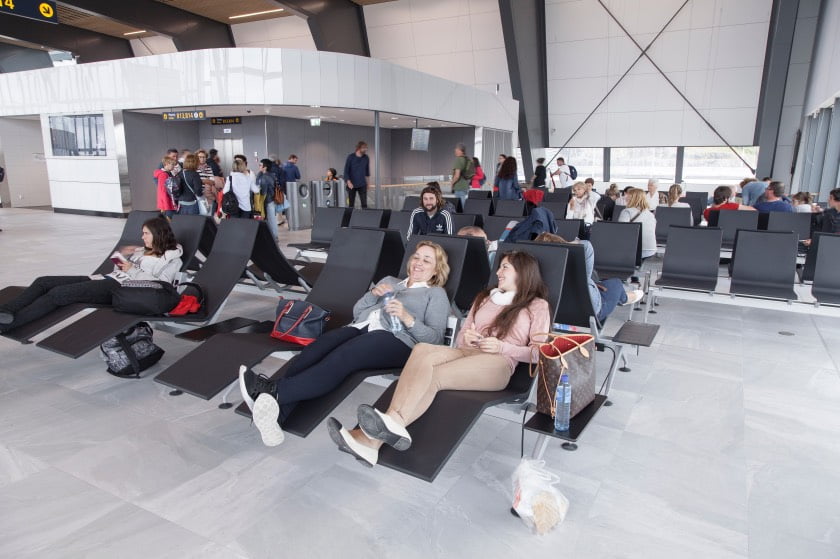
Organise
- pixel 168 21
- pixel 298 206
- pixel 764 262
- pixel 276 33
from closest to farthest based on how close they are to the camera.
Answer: pixel 764 262
pixel 298 206
pixel 168 21
pixel 276 33

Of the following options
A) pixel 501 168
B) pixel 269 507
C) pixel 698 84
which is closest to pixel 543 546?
pixel 269 507

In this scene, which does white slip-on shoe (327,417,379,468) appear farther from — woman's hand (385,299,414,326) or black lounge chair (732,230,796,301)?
black lounge chair (732,230,796,301)

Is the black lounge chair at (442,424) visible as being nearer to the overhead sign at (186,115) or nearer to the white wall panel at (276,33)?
the overhead sign at (186,115)

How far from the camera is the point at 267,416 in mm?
2699

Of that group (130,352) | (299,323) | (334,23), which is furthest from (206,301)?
(334,23)

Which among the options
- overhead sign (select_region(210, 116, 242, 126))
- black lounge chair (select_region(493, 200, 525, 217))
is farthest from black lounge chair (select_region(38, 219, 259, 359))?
overhead sign (select_region(210, 116, 242, 126))

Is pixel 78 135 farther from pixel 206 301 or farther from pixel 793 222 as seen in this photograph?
pixel 793 222

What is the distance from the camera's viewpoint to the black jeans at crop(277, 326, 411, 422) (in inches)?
112

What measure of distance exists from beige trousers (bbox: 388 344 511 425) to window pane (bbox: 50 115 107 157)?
1454 cm

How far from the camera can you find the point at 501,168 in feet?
33.8

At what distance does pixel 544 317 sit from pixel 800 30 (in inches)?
638

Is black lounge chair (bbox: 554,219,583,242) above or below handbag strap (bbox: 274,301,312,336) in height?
above

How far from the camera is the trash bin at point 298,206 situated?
13242mm

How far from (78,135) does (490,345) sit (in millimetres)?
15853
